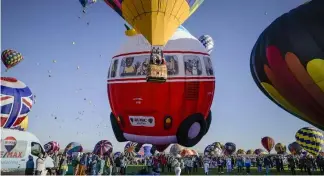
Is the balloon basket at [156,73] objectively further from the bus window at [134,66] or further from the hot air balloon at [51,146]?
the hot air balloon at [51,146]

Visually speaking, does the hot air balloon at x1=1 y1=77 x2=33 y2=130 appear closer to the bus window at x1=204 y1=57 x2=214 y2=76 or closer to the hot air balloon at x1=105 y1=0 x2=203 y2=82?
the hot air balloon at x1=105 y1=0 x2=203 y2=82

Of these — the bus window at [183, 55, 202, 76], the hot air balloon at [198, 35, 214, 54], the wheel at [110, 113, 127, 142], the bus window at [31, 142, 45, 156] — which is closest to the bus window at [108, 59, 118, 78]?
the wheel at [110, 113, 127, 142]

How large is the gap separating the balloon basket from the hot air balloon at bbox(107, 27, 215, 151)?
0.98 meters

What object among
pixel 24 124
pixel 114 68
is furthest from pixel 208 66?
pixel 24 124

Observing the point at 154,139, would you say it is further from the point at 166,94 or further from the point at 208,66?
the point at 208,66

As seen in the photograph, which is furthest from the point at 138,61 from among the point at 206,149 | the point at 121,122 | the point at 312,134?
the point at 206,149

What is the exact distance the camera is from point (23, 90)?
23.2m

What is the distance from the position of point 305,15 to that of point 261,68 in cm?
304

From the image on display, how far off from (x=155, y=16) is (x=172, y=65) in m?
2.20

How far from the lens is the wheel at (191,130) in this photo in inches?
635

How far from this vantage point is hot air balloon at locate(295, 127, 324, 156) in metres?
28.1

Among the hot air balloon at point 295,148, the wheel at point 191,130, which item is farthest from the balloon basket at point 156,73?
the hot air balloon at point 295,148

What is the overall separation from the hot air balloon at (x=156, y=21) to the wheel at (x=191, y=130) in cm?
238

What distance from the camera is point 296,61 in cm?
1423
